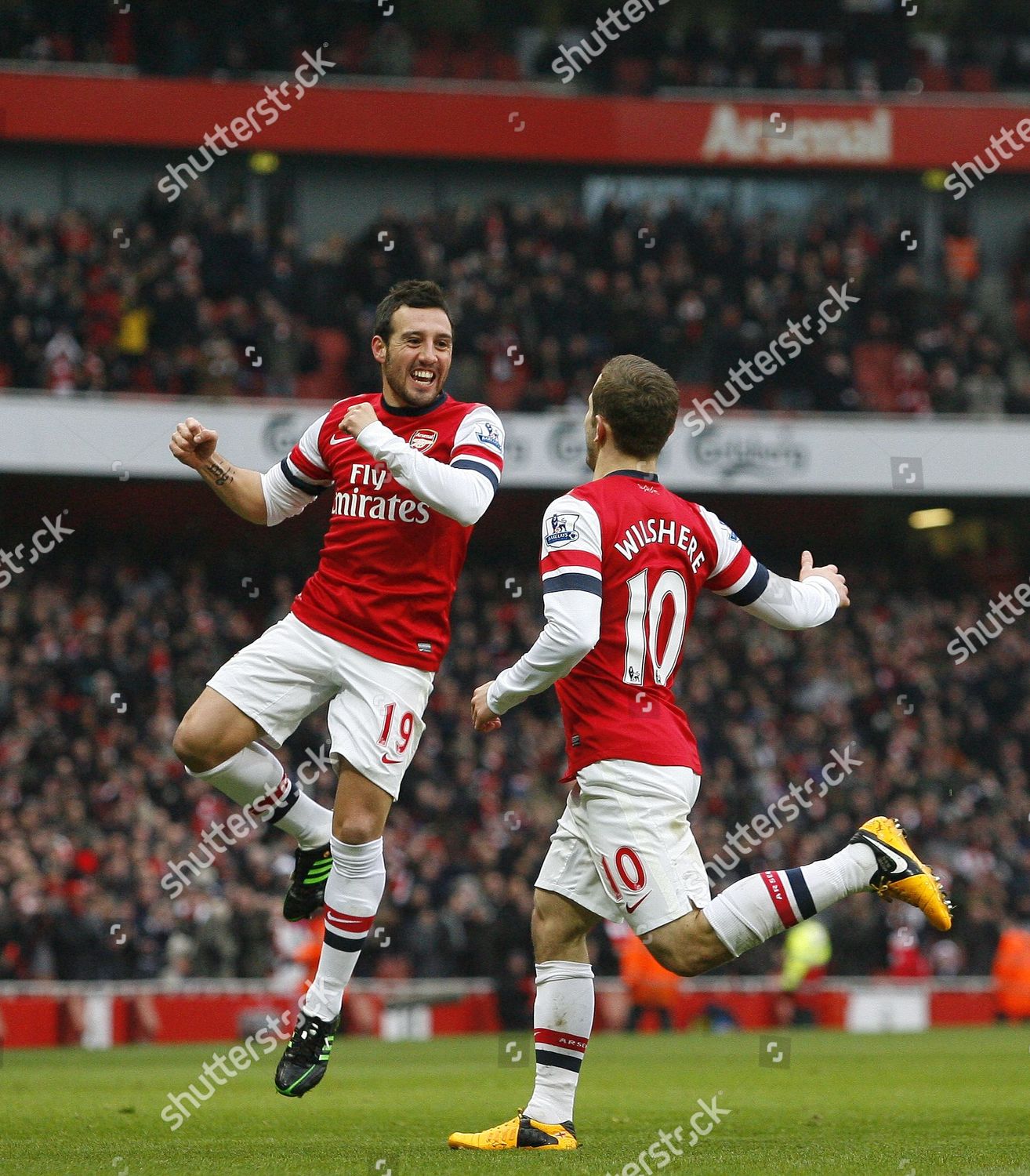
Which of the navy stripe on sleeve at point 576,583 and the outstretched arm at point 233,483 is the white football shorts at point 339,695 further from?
the navy stripe on sleeve at point 576,583

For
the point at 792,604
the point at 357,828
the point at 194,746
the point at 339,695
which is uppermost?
the point at 792,604

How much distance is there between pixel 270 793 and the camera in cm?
714

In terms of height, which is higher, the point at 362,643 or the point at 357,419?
the point at 357,419

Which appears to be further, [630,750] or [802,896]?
[630,750]

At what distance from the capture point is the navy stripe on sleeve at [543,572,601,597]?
5906 mm

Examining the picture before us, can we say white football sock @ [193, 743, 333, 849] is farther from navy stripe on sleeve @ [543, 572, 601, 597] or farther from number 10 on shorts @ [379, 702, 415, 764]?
navy stripe on sleeve @ [543, 572, 601, 597]

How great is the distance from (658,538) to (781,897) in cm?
129

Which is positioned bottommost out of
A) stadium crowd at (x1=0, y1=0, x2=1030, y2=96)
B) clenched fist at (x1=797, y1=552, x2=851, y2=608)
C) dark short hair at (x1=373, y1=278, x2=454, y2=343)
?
clenched fist at (x1=797, y1=552, x2=851, y2=608)

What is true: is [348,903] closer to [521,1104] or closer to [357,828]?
[357,828]

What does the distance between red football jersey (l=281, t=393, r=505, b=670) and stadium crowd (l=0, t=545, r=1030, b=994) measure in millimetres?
10961

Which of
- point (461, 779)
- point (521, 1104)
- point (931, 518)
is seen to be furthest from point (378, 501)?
point (931, 518)

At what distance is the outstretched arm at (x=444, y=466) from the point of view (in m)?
6.43

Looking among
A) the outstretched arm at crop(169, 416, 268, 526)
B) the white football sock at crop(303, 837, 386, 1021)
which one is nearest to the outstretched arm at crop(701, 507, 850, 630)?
the white football sock at crop(303, 837, 386, 1021)

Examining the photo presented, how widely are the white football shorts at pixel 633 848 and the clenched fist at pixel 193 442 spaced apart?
2132mm
